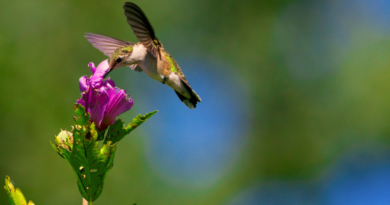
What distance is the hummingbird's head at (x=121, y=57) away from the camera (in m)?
2.01

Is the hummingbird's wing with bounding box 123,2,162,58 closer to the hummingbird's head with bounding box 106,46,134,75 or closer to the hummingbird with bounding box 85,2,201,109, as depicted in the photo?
the hummingbird with bounding box 85,2,201,109

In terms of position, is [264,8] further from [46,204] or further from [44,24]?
[46,204]

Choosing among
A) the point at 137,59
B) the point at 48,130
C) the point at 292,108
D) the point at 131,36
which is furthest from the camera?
the point at 292,108

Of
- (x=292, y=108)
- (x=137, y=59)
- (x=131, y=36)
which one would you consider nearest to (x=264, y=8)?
(x=292, y=108)

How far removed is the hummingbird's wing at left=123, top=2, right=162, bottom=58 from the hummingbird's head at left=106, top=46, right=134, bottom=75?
0.38ft

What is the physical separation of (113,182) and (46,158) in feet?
5.63

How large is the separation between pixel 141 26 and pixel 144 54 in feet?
0.84

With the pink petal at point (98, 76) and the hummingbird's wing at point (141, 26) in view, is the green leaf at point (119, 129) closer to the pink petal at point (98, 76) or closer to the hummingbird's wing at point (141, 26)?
the pink petal at point (98, 76)

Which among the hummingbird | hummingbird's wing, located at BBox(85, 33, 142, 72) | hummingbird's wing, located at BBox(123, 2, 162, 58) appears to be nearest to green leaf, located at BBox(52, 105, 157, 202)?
the hummingbird

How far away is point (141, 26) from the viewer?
88.6 inches

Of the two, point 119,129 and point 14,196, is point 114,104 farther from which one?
point 14,196

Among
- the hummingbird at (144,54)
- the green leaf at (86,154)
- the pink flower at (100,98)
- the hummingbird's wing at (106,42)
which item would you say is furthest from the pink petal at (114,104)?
the hummingbird's wing at (106,42)

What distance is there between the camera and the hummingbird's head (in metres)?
2.01

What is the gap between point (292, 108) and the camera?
11.9 m
